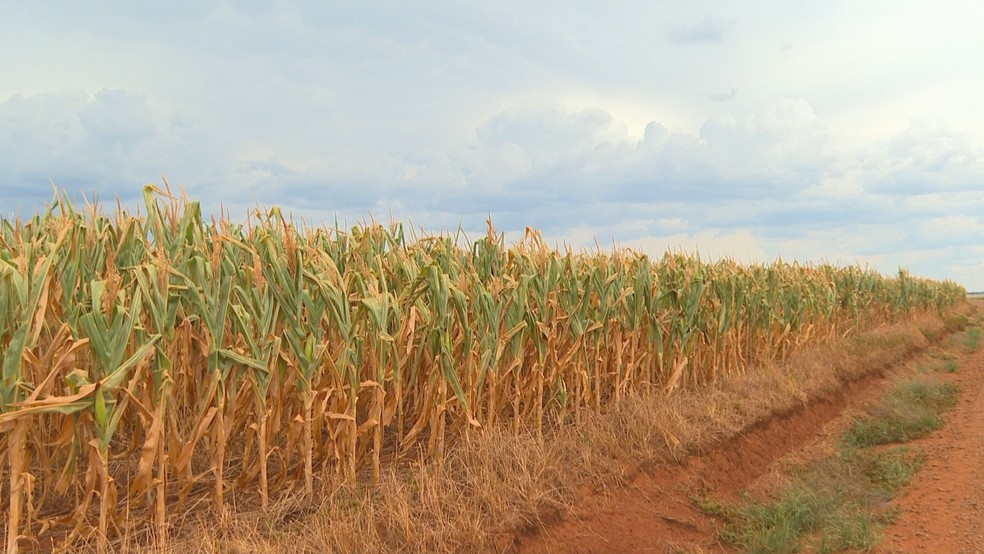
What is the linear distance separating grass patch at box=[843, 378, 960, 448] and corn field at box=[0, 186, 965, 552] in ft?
9.15

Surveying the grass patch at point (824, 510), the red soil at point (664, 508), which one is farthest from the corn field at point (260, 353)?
the grass patch at point (824, 510)

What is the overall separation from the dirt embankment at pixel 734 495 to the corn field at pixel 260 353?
120cm

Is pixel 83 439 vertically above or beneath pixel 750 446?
above

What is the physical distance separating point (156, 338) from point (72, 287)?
1.40 m

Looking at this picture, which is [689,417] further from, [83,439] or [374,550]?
[83,439]

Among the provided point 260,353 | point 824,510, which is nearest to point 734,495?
point 824,510

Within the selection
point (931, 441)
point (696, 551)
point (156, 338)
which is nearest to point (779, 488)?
point (696, 551)

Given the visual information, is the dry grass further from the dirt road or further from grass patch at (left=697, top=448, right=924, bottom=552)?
the dirt road

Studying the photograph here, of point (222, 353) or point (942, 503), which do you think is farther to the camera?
point (942, 503)

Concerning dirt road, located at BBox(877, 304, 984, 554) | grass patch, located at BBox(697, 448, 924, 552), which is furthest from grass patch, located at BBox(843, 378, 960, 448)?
grass patch, located at BBox(697, 448, 924, 552)

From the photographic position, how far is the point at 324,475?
4.83 metres

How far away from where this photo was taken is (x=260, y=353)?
4.52m

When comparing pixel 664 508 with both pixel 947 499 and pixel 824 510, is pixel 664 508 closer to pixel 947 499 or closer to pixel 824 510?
pixel 824 510

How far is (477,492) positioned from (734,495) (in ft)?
10.5
